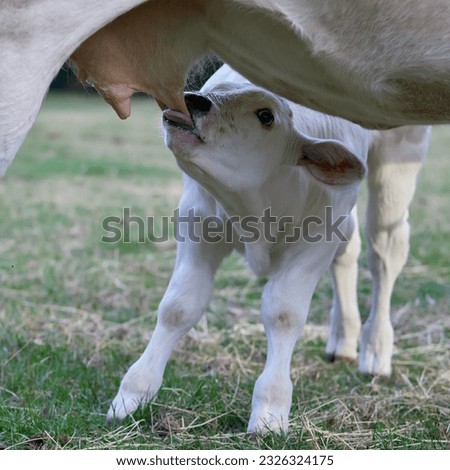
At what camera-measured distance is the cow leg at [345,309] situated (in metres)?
4.75

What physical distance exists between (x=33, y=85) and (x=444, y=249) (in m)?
5.22

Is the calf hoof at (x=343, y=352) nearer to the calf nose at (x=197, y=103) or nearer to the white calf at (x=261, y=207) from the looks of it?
the white calf at (x=261, y=207)

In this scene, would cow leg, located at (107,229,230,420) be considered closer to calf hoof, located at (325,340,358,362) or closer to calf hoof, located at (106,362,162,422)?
calf hoof, located at (106,362,162,422)

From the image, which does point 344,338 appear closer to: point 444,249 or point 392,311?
point 392,311

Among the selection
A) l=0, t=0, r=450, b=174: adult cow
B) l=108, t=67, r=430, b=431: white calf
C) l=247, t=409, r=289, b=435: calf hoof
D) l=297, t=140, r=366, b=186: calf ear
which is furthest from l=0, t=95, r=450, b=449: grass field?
l=0, t=0, r=450, b=174: adult cow

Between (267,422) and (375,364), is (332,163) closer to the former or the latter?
(267,422)

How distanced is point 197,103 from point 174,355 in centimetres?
154

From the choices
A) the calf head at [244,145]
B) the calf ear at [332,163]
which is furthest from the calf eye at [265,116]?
the calf ear at [332,163]

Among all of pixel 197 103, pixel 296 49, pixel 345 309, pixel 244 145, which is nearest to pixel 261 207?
pixel 244 145

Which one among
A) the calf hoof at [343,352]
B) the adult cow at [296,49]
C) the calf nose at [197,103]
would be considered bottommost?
the calf hoof at [343,352]

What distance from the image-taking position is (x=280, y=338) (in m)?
3.56

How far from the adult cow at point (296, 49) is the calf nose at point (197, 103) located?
0.32 metres

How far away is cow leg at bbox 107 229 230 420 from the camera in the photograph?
3533 millimetres

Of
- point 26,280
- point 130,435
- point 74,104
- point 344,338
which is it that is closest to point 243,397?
point 130,435
